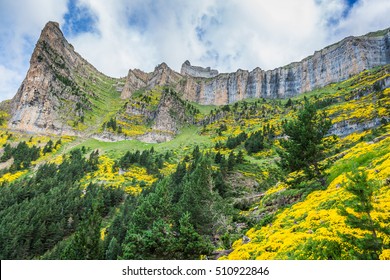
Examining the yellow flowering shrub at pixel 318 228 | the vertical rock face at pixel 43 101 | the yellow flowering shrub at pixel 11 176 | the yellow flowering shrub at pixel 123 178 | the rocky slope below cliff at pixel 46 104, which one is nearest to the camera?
the yellow flowering shrub at pixel 318 228

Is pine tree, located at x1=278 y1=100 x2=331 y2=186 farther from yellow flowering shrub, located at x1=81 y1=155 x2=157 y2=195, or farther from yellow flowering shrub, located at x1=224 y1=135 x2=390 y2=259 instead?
yellow flowering shrub, located at x1=81 y1=155 x2=157 y2=195

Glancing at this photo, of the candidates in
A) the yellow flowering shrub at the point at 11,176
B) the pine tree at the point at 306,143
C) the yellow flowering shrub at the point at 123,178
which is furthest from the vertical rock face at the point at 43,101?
the pine tree at the point at 306,143

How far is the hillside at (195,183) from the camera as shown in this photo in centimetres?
1547

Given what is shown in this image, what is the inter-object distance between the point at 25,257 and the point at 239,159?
5501 cm

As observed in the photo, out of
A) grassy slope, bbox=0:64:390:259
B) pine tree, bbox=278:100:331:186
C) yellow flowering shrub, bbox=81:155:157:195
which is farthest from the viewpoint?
yellow flowering shrub, bbox=81:155:157:195

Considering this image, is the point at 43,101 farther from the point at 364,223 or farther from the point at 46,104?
the point at 364,223

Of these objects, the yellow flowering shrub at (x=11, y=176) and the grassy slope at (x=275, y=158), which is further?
the yellow flowering shrub at (x=11, y=176)

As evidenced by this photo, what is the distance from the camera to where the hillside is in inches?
609

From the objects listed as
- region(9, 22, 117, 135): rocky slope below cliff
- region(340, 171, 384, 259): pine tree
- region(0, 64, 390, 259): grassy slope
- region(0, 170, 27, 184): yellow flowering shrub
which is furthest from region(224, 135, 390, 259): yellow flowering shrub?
region(9, 22, 117, 135): rocky slope below cliff

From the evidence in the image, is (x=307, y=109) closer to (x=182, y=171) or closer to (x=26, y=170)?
(x=182, y=171)

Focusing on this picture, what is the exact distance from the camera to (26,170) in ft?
336

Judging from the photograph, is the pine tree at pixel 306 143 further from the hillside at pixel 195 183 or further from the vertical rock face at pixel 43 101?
the vertical rock face at pixel 43 101

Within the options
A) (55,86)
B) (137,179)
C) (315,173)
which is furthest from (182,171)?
(55,86)

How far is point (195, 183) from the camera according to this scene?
3800cm
